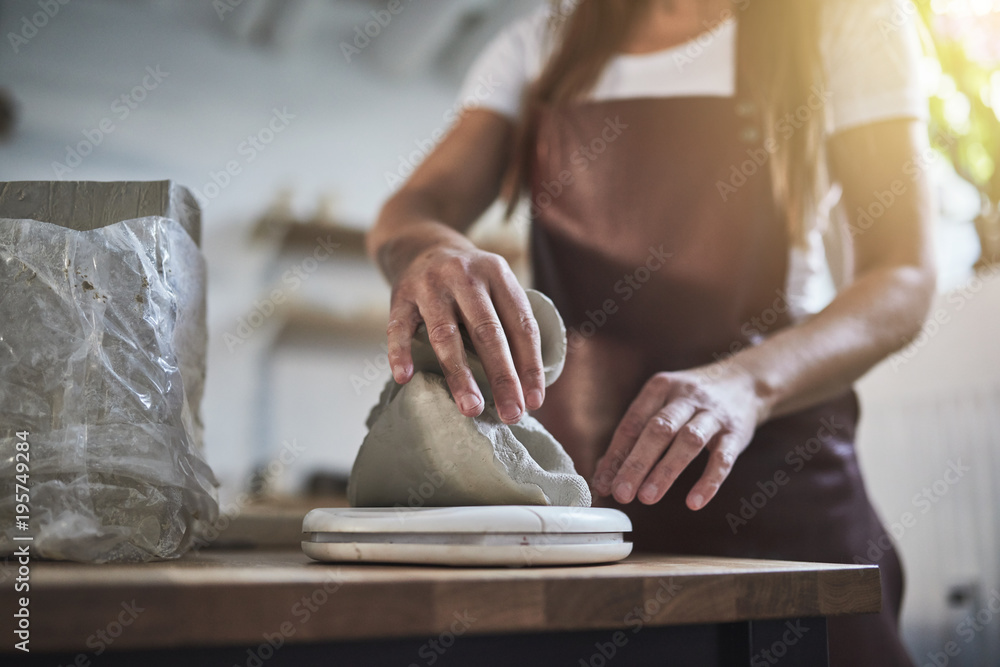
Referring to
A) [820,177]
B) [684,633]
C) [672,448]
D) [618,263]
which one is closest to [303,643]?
[684,633]

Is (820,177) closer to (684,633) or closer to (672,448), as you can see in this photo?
(672,448)

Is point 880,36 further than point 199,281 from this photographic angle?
Yes

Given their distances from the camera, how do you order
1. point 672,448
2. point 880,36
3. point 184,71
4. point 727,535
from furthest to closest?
point 184,71, point 880,36, point 727,535, point 672,448

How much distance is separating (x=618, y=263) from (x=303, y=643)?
2.62 ft

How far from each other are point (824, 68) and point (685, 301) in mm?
420

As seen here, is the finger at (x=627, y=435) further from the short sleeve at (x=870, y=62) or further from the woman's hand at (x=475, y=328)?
the short sleeve at (x=870, y=62)

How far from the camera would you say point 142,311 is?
24.8 inches

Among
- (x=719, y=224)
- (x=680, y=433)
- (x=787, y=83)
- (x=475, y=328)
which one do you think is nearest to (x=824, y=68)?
(x=787, y=83)

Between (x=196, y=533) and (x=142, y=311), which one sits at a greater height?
(x=142, y=311)

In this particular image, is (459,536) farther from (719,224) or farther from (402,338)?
(719,224)

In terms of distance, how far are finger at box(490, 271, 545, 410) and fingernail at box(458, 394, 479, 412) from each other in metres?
0.06

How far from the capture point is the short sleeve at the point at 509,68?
1.28 meters

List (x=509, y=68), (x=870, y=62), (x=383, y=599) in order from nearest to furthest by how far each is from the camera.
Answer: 1. (x=383, y=599)
2. (x=870, y=62)
3. (x=509, y=68)

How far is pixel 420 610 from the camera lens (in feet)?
1.46
